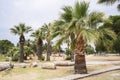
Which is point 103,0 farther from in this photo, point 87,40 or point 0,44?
point 0,44

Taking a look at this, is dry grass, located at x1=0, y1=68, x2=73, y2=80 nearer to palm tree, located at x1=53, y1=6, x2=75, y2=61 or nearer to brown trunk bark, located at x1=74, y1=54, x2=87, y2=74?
brown trunk bark, located at x1=74, y1=54, x2=87, y2=74

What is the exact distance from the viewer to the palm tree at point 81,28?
17.4 m

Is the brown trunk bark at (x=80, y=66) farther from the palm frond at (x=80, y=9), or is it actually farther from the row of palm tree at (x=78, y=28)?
the palm frond at (x=80, y=9)

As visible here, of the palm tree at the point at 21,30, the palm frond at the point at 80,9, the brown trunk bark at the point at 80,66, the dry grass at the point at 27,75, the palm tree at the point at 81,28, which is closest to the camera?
the dry grass at the point at 27,75

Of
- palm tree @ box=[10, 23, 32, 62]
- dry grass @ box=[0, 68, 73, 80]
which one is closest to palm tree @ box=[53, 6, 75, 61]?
dry grass @ box=[0, 68, 73, 80]

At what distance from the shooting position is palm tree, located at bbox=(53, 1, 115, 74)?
57.1ft

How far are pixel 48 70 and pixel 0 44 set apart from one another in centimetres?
8133

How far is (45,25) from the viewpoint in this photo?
4797 cm

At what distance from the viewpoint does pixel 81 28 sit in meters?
17.5

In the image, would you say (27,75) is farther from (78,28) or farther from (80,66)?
(78,28)

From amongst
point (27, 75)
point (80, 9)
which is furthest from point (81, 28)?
point (27, 75)

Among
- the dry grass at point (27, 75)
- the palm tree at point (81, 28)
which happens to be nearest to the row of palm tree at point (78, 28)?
the palm tree at point (81, 28)

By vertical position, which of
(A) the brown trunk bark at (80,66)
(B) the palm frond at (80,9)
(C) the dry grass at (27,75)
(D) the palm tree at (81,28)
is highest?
(B) the palm frond at (80,9)

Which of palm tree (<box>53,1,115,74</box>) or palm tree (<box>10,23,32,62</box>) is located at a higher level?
palm tree (<box>10,23,32,62</box>)
